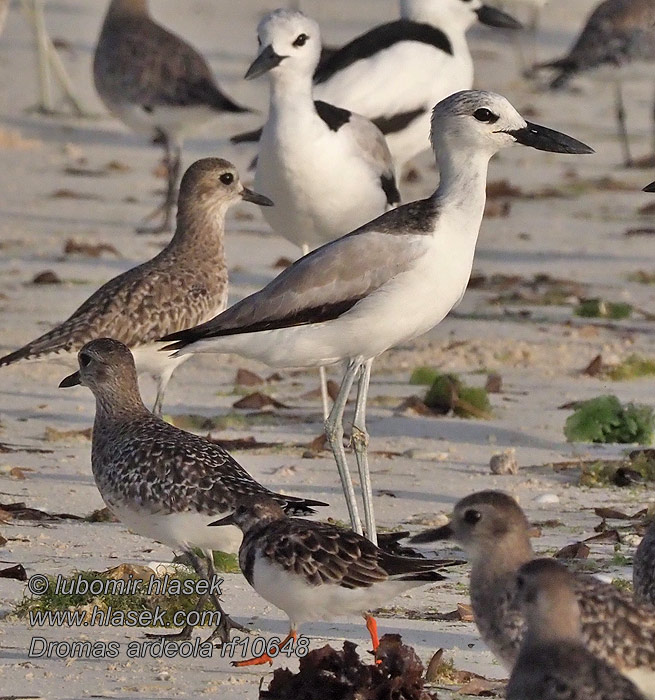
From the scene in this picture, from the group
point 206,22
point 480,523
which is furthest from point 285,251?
point 206,22

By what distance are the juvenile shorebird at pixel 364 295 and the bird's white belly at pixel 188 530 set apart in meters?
1.03

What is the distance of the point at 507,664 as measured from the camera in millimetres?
5098

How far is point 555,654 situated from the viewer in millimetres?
4438

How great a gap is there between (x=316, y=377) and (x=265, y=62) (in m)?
1.73

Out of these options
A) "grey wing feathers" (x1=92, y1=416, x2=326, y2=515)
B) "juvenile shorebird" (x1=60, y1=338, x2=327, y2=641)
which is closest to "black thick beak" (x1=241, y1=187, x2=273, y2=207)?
"juvenile shorebird" (x1=60, y1=338, x2=327, y2=641)

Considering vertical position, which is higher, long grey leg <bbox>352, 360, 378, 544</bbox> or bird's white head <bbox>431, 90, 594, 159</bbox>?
bird's white head <bbox>431, 90, 594, 159</bbox>

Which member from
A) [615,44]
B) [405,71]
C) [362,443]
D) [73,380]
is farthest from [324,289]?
[615,44]

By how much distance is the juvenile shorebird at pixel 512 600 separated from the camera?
482 centimetres

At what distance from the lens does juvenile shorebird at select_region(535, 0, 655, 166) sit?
52.5 ft

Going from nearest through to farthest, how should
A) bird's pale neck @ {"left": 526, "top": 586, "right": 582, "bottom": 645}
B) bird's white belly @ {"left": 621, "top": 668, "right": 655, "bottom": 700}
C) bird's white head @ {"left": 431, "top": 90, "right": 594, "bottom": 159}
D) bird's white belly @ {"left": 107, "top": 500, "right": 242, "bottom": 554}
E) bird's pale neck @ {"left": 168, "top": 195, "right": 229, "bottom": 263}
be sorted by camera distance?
bird's pale neck @ {"left": 526, "top": 586, "right": 582, "bottom": 645} → bird's white belly @ {"left": 621, "top": 668, "right": 655, "bottom": 700} → bird's white belly @ {"left": 107, "top": 500, "right": 242, "bottom": 554} → bird's white head @ {"left": 431, "top": 90, "right": 594, "bottom": 159} → bird's pale neck @ {"left": 168, "top": 195, "right": 229, "bottom": 263}

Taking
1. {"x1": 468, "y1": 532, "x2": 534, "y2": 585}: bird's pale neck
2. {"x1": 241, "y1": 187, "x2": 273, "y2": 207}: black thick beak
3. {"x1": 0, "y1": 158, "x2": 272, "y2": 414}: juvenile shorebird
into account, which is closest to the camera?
{"x1": 468, "y1": 532, "x2": 534, "y2": 585}: bird's pale neck

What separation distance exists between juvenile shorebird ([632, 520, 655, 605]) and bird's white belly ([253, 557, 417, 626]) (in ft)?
2.32

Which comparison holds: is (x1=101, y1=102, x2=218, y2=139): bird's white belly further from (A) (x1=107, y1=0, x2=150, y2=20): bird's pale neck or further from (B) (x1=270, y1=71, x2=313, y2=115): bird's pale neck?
(B) (x1=270, y1=71, x2=313, y2=115): bird's pale neck

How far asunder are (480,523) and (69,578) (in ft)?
5.28
